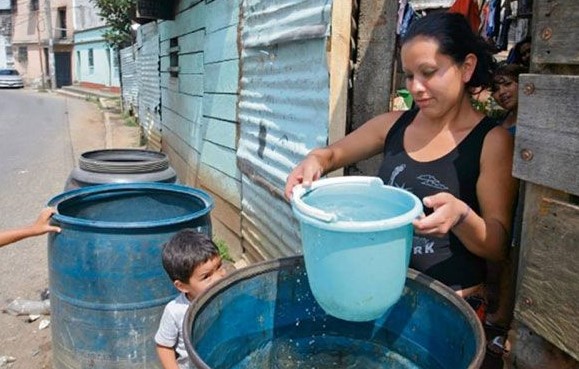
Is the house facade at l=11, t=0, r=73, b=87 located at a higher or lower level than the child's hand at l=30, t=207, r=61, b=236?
higher

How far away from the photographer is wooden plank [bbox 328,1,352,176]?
2732 millimetres

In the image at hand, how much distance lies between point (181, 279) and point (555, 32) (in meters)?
1.60

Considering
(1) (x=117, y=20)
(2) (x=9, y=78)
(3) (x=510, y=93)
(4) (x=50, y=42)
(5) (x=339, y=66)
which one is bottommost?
(3) (x=510, y=93)

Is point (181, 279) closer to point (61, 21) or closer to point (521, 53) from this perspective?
point (521, 53)

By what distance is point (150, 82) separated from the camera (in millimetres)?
10977

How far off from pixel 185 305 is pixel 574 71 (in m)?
1.62

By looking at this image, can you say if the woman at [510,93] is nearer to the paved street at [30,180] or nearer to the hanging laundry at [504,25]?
the hanging laundry at [504,25]

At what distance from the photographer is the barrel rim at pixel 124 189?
8.62 feet

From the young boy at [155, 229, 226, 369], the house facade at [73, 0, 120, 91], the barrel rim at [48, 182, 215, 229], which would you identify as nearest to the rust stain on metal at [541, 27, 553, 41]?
the young boy at [155, 229, 226, 369]

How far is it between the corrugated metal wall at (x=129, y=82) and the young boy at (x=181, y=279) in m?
14.8

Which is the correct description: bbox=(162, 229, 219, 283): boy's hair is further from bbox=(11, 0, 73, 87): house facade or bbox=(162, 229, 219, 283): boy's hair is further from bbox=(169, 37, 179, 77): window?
bbox=(11, 0, 73, 87): house facade

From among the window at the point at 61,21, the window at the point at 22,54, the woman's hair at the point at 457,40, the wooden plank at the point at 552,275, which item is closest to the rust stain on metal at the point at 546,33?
the woman's hair at the point at 457,40

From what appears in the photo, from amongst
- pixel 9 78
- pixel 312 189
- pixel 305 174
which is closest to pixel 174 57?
pixel 305 174

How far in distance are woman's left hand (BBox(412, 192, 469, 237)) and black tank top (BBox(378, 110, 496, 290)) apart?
0.21 m
